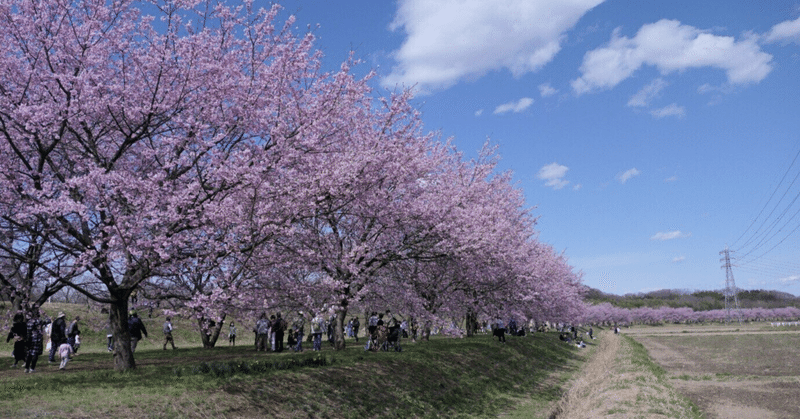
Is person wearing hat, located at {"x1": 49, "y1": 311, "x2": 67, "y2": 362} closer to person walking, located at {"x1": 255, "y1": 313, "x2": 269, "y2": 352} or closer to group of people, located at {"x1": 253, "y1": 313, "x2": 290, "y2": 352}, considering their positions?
group of people, located at {"x1": 253, "y1": 313, "x2": 290, "y2": 352}

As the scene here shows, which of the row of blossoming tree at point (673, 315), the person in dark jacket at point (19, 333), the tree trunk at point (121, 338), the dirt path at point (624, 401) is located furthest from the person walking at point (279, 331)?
the row of blossoming tree at point (673, 315)

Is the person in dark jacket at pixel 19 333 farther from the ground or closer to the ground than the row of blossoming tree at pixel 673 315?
farther from the ground

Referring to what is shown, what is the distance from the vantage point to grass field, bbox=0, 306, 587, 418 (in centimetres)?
1109

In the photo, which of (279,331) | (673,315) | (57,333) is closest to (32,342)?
(57,333)

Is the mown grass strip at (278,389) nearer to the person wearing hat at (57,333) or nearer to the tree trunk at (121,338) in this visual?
the tree trunk at (121,338)

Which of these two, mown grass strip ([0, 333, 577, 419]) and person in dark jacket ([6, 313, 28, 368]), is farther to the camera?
person in dark jacket ([6, 313, 28, 368])

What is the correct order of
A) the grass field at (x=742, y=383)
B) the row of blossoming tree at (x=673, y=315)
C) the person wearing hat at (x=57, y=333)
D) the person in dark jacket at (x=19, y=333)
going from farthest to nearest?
the row of blossoming tree at (x=673, y=315) → the grass field at (x=742, y=383) → the person wearing hat at (x=57, y=333) → the person in dark jacket at (x=19, y=333)

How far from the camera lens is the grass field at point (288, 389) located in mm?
11086

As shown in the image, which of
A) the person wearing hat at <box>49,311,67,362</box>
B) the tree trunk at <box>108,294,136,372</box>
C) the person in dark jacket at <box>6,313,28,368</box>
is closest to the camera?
the tree trunk at <box>108,294,136,372</box>

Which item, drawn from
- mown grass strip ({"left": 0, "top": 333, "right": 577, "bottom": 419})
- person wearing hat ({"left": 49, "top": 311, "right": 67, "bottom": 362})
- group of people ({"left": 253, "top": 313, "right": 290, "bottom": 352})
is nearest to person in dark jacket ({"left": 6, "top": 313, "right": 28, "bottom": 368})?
mown grass strip ({"left": 0, "top": 333, "right": 577, "bottom": 419})

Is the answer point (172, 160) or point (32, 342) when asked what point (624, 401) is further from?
point (32, 342)

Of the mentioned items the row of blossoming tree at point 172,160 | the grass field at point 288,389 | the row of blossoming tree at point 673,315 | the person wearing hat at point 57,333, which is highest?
the row of blossoming tree at point 172,160

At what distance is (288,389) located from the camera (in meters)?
14.3

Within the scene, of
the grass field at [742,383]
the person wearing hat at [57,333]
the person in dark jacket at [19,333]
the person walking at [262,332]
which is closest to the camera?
the person in dark jacket at [19,333]
